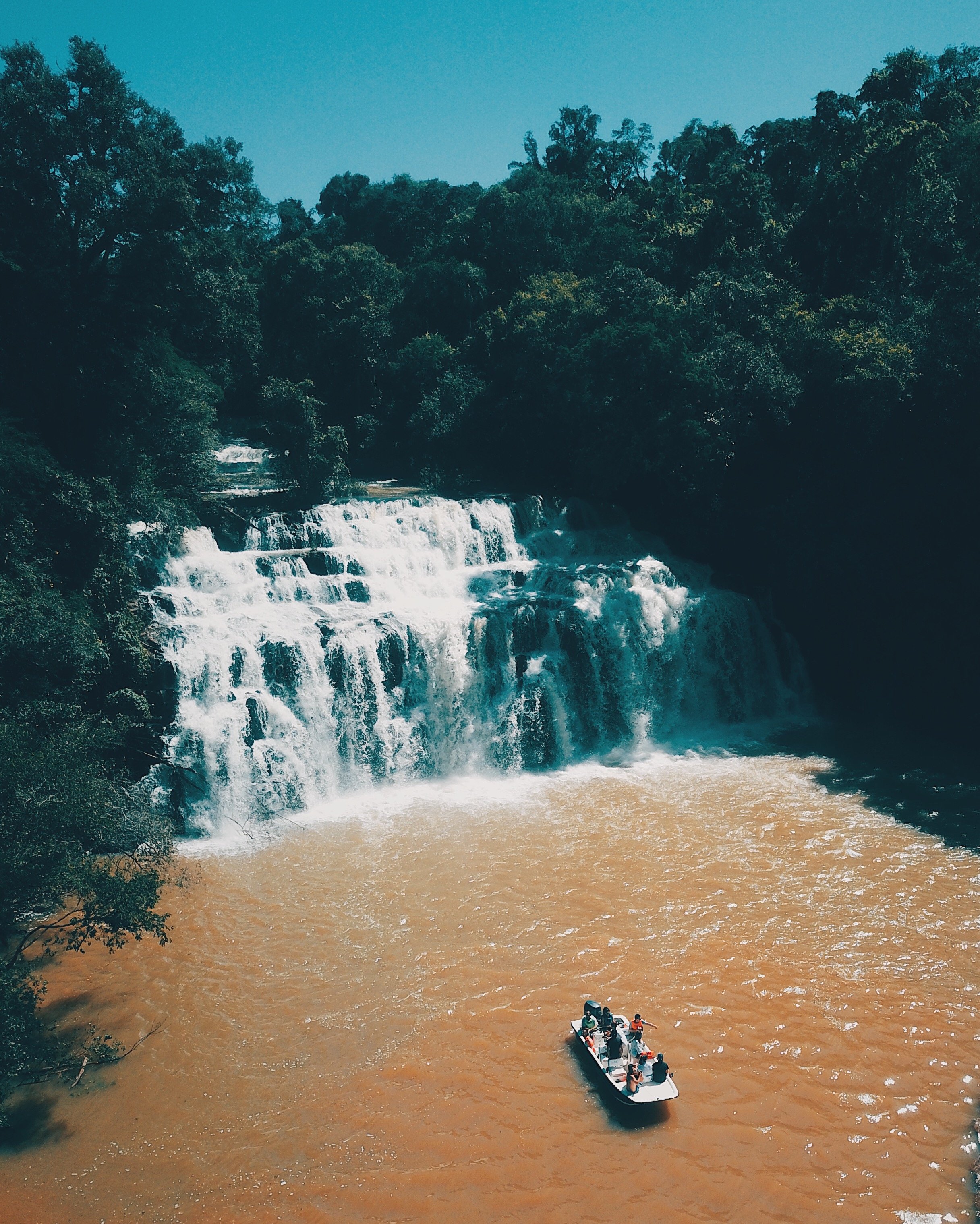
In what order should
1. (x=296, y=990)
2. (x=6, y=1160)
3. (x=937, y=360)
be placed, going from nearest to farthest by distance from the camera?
(x=6, y=1160) → (x=296, y=990) → (x=937, y=360)

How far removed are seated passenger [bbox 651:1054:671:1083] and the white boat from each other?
24 millimetres

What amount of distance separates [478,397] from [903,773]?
66.3 feet

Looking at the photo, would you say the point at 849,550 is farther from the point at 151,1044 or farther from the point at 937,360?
the point at 151,1044

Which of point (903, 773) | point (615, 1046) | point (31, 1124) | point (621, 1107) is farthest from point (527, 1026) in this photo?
point (903, 773)

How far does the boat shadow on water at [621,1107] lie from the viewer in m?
9.53

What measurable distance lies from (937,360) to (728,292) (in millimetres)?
9420

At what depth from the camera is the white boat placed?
948 cm

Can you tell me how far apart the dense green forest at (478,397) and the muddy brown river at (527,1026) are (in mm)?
1375

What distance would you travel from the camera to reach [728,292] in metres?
28.1

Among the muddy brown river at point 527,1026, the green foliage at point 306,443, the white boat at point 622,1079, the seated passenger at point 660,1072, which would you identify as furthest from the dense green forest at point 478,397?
the seated passenger at point 660,1072

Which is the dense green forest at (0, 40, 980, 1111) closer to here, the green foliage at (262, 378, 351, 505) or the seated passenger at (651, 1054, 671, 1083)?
the green foliage at (262, 378, 351, 505)

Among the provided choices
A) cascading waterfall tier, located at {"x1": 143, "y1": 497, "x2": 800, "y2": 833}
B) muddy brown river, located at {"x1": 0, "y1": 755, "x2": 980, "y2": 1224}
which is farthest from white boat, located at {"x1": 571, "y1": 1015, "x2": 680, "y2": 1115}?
cascading waterfall tier, located at {"x1": 143, "y1": 497, "x2": 800, "y2": 833}

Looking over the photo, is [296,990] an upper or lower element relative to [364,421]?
lower

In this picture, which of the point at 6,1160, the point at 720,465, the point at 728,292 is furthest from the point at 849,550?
the point at 6,1160
